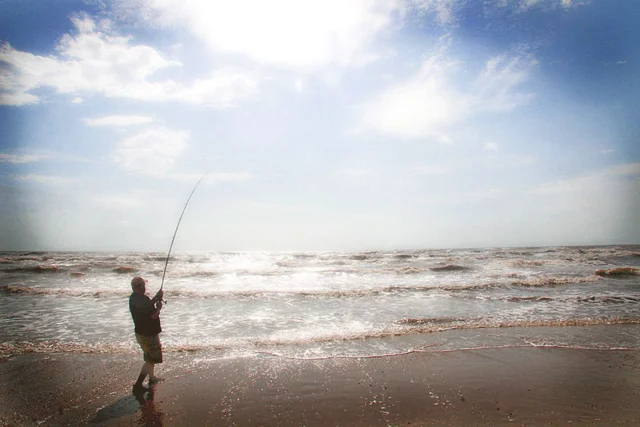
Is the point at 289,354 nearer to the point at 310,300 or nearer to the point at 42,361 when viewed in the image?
the point at 42,361

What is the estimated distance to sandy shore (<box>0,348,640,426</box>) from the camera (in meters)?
4.80

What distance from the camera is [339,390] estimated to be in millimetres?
5668

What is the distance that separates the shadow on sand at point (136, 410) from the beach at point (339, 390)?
2 centimetres

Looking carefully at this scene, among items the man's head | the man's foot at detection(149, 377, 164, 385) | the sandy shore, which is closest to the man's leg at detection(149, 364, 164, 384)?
the man's foot at detection(149, 377, 164, 385)

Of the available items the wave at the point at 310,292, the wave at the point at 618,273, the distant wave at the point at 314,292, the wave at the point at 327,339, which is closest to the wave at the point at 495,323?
the wave at the point at 327,339

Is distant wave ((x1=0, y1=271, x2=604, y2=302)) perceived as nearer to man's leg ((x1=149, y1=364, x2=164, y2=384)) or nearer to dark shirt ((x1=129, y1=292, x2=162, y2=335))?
man's leg ((x1=149, y1=364, x2=164, y2=384))

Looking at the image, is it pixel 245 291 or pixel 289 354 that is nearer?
pixel 289 354

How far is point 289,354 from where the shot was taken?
7.73m

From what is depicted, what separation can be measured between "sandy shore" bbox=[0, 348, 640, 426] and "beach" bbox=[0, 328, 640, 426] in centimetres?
2

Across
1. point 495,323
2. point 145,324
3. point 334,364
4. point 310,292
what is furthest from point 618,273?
point 145,324

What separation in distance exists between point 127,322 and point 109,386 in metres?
5.59

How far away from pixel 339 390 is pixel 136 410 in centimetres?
330

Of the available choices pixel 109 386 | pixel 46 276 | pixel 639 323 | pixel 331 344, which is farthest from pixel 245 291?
pixel 46 276

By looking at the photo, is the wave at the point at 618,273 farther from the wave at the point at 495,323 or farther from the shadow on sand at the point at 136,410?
the shadow on sand at the point at 136,410
